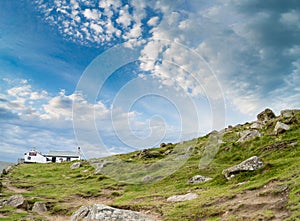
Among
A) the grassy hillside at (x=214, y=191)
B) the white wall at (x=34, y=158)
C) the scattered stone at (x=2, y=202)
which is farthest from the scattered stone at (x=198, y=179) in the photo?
the white wall at (x=34, y=158)

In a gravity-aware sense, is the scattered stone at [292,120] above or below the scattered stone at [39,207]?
above

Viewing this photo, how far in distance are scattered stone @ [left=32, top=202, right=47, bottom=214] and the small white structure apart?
284ft

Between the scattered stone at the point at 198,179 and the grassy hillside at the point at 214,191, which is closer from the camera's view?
the grassy hillside at the point at 214,191

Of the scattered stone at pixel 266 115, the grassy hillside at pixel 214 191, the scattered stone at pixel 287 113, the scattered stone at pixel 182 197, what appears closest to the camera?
the grassy hillside at pixel 214 191

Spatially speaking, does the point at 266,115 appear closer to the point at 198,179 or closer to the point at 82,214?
the point at 198,179

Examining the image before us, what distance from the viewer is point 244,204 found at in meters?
17.4

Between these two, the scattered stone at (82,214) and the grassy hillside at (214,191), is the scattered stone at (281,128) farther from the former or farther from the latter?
the scattered stone at (82,214)

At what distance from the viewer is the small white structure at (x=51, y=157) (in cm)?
11300

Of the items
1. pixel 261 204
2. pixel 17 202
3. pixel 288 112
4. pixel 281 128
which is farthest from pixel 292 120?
pixel 17 202

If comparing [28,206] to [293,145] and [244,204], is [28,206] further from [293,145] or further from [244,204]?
[293,145]

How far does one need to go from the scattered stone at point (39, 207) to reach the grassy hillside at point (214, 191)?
1.59 feet

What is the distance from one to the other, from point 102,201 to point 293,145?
2052 centimetres

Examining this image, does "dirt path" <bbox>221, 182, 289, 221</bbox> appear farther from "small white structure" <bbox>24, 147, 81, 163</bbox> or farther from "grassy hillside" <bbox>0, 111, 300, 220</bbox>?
"small white structure" <bbox>24, 147, 81, 163</bbox>

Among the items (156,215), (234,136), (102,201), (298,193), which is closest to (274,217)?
(298,193)
